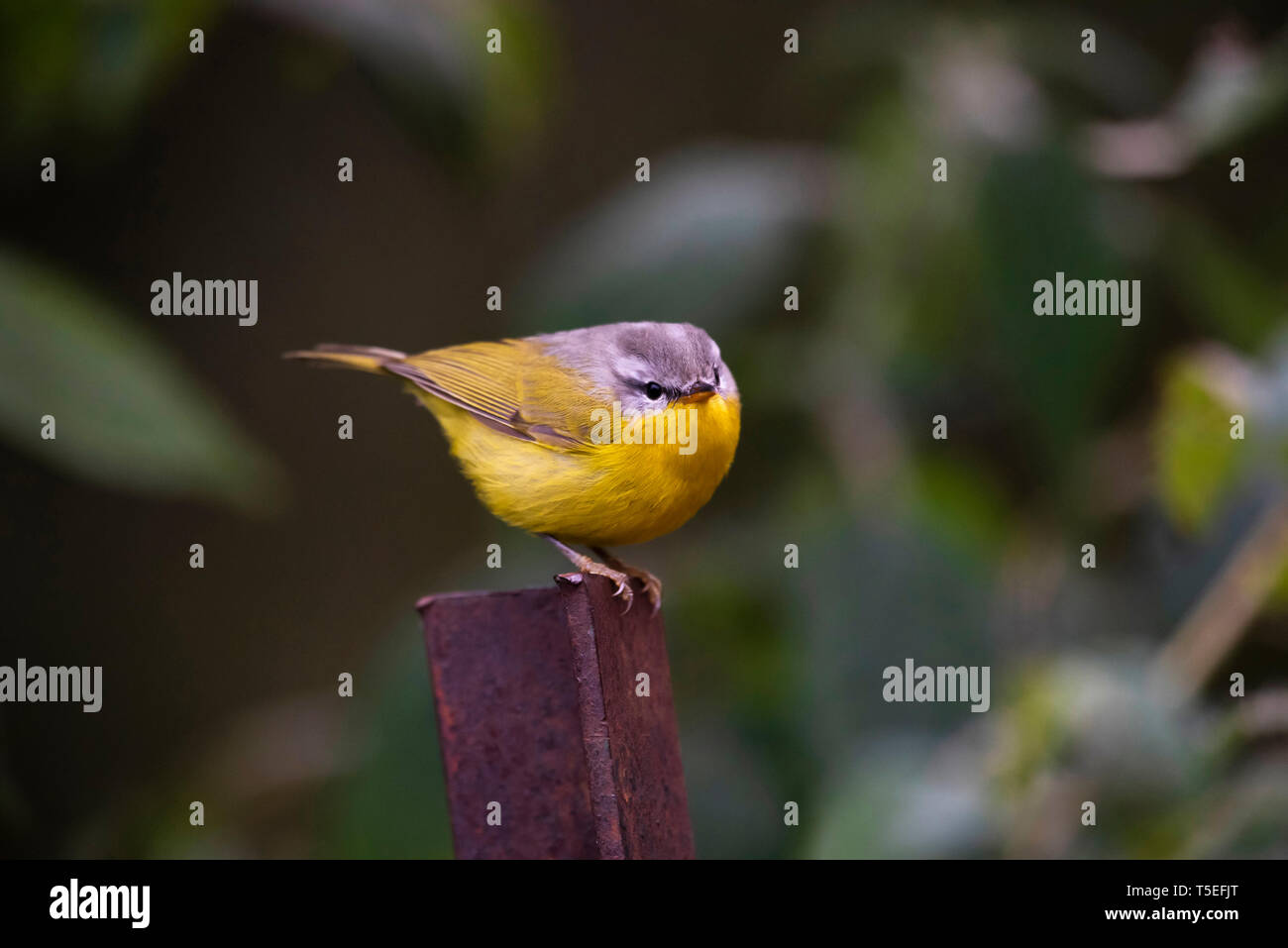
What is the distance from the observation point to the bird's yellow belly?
3584mm

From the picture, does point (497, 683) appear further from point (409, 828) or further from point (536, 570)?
point (536, 570)

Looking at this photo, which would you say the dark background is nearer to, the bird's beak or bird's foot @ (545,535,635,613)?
bird's foot @ (545,535,635,613)

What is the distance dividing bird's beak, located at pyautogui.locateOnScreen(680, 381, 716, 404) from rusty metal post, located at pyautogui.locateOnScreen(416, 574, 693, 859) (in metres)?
1.21

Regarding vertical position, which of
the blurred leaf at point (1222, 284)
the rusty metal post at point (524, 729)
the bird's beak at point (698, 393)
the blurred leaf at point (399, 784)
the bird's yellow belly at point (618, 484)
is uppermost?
the blurred leaf at point (1222, 284)

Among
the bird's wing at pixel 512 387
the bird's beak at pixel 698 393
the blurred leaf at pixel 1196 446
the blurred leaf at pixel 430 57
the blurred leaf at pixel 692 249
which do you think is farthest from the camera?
the blurred leaf at pixel 692 249

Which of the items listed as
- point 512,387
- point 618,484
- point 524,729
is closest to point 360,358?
point 512,387

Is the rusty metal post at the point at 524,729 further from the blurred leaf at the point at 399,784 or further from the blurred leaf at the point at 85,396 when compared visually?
the blurred leaf at the point at 399,784

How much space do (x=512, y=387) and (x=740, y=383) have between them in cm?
142

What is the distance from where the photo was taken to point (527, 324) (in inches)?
204

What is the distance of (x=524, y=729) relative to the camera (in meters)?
2.44

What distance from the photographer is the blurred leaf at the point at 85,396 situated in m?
3.50

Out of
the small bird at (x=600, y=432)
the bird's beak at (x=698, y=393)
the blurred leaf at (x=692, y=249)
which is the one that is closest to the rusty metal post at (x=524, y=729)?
the small bird at (x=600, y=432)

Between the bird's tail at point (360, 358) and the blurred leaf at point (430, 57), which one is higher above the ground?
the blurred leaf at point (430, 57)

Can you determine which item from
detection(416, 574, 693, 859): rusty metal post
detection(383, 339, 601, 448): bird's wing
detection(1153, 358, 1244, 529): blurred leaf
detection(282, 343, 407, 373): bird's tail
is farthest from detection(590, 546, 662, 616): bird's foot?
detection(1153, 358, 1244, 529): blurred leaf
